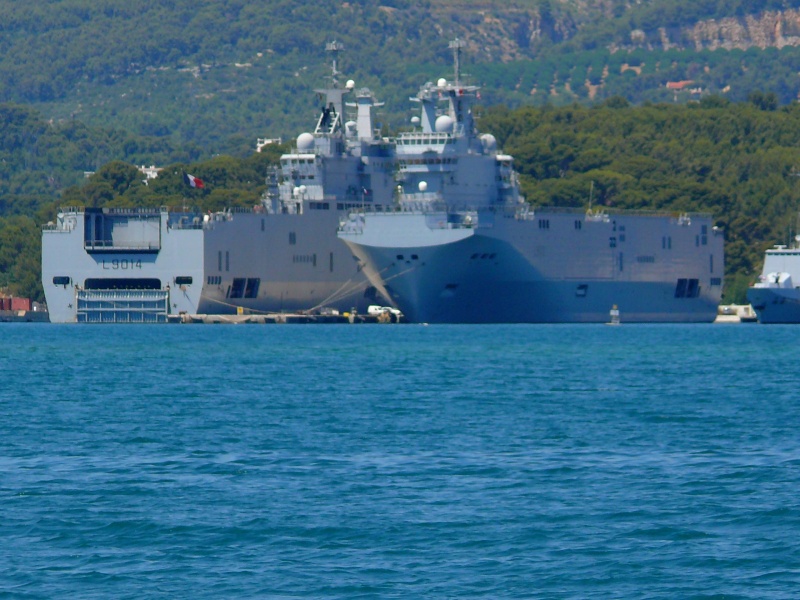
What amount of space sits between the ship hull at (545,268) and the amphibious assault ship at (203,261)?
878 centimetres

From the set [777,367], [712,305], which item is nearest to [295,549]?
[777,367]

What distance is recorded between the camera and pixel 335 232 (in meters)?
130

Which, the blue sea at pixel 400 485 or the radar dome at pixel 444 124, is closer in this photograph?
the blue sea at pixel 400 485

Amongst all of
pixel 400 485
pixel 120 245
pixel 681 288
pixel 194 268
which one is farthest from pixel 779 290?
pixel 400 485

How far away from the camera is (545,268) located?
122 metres

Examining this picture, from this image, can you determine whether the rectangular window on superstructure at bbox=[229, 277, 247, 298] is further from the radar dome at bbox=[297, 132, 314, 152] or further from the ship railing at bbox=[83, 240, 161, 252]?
the radar dome at bbox=[297, 132, 314, 152]

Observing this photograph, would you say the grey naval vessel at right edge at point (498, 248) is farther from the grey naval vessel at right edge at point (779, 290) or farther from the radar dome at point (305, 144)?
the grey naval vessel at right edge at point (779, 290)

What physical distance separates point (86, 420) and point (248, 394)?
1026cm

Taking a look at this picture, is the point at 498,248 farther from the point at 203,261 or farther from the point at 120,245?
the point at 120,245

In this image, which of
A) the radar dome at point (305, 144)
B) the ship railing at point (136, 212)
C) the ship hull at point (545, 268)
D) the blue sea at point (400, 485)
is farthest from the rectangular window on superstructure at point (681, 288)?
the blue sea at point (400, 485)

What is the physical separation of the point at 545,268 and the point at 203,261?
21.8m

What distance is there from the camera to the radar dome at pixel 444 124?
4941 inches

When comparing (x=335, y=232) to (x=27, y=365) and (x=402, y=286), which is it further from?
(x=27, y=365)

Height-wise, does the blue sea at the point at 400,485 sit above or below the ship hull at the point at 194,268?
below
